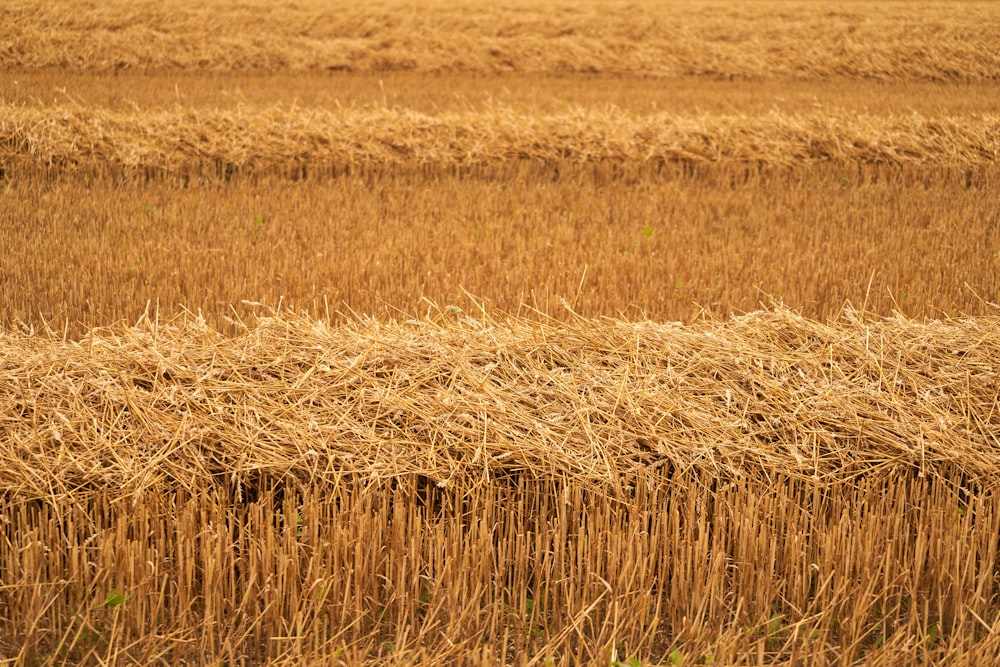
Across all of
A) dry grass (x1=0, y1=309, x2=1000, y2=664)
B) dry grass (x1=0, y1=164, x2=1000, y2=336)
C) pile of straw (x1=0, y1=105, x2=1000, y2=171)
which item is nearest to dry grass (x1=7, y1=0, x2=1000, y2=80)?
pile of straw (x1=0, y1=105, x2=1000, y2=171)

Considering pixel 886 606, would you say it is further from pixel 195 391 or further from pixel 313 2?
pixel 313 2

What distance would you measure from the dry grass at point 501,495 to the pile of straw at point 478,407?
0.4 inches

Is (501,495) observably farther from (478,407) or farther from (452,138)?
(452,138)

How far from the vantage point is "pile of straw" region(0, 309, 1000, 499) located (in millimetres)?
2656

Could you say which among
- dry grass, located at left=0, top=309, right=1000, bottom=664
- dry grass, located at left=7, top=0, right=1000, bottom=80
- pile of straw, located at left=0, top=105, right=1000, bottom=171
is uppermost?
dry grass, located at left=7, top=0, right=1000, bottom=80

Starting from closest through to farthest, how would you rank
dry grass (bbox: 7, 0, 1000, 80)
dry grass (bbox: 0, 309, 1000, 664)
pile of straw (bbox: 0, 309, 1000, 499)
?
dry grass (bbox: 0, 309, 1000, 664) < pile of straw (bbox: 0, 309, 1000, 499) < dry grass (bbox: 7, 0, 1000, 80)

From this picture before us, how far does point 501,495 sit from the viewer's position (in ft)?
8.91

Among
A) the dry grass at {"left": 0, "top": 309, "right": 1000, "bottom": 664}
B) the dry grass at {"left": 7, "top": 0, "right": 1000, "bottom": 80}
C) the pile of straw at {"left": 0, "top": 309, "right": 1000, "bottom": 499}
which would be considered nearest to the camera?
the dry grass at {"left": 0, "top": 309, "right": 1000, "bottom": 664}

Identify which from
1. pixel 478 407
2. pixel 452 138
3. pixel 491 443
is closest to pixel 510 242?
pixel 452 138

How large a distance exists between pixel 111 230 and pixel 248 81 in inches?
379

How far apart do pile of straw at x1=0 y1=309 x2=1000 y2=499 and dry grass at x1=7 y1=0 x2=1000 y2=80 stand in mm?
14769

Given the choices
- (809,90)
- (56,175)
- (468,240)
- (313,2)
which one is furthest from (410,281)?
(313,2)

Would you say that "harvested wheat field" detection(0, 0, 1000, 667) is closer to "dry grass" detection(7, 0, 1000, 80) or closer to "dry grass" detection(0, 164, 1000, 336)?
"dry grass" detection(0, 164, 1000, 336)

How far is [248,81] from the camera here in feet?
48.8
